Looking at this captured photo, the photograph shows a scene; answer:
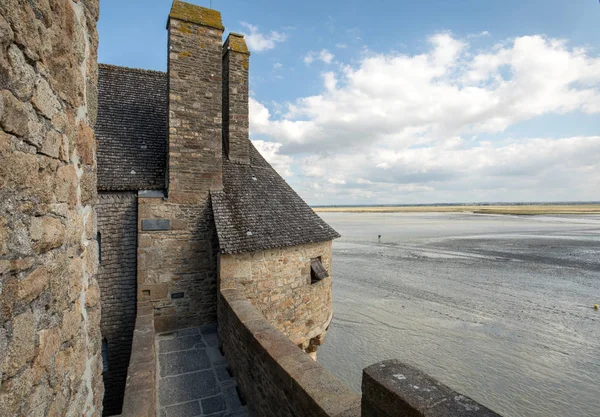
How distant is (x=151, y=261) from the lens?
7.77 metres

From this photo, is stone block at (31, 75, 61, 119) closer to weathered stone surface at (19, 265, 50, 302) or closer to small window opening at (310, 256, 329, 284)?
weathered stone surface at (19, 265, 50, 302)

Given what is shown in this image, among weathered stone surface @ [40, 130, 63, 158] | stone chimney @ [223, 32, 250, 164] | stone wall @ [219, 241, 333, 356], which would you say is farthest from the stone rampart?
stone chimney @ [223, 32, 250, 164]

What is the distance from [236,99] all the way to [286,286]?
5.42m

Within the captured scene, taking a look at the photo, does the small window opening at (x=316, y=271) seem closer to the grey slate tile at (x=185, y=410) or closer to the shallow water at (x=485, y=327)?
the grey slate tile at (x=185, y=410)

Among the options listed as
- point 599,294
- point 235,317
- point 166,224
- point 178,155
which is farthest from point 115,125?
point 599,294

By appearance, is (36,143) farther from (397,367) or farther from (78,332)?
(397,367)

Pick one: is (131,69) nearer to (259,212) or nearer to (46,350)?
(259,212)

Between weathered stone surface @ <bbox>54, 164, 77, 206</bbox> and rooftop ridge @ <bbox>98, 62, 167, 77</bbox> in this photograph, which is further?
rooftop ridge @ <bbox>98, 62, 167, 77</bbox>

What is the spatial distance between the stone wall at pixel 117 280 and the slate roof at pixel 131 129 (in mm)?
498

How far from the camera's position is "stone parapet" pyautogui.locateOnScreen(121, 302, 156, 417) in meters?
4.18

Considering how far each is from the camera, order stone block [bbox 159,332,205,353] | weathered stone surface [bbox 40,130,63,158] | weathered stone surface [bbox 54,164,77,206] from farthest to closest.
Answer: stone block [bbox 159,332,205,353] < weathered stone surface [bbox 54,164,77,206] < weathered stone surface [bbox 40,130,63,158]

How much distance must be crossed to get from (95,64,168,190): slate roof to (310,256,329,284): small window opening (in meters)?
4.32

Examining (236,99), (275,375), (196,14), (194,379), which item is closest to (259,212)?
(236,99)

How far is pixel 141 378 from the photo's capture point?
15.7 ft
